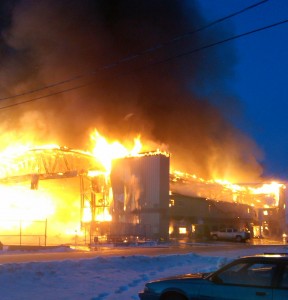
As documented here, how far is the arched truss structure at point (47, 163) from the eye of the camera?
4806 cm

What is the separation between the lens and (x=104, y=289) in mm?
11547

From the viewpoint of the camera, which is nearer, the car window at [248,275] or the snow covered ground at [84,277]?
the car window at [248,275]

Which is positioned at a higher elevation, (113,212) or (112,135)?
(112,135)

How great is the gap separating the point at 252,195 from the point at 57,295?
69152 mm

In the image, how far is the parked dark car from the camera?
7.21 m

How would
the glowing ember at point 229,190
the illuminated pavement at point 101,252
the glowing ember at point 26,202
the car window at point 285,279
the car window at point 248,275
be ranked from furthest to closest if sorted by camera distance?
the glowing ember at point 229,190, the glowing ember at point 26,202, the illuminated pavement at point 101,252, the car window at point 248,275, the car window at point 285,279

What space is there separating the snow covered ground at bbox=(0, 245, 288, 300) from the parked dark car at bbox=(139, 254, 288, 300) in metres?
2.47

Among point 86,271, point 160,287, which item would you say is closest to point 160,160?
point 86,271

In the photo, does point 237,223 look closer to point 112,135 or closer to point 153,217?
point 112,135

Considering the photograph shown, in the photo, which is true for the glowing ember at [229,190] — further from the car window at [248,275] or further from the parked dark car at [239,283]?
the car window at [248,275]

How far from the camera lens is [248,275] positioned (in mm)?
7582

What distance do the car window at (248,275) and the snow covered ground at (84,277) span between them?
3281 mm

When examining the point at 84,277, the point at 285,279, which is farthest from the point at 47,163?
the point at 285,279

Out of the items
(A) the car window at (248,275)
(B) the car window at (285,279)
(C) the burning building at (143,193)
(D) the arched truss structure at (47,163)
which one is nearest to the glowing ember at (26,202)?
(D) the arched truss structure at (47,163)
